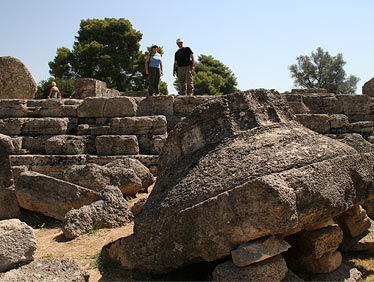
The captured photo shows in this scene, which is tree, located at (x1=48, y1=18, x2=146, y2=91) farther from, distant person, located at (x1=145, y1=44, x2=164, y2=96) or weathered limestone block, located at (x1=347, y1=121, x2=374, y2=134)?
weathered limestone block, located at (x1=347, y1=121, x2=374, y2=134)

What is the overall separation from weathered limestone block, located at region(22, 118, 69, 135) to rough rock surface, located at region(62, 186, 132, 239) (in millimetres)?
3521

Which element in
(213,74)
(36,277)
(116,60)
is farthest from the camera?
(213,74)

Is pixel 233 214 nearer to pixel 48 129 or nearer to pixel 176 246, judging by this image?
pixel 176 246

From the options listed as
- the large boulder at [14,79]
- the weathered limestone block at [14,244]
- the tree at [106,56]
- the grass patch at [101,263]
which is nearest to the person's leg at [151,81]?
the large boulder at [14,79]

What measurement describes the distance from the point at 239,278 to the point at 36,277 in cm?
158

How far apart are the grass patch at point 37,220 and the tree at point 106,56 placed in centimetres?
2422

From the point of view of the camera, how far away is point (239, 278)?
2697 mm

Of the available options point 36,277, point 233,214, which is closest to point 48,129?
point 36,277

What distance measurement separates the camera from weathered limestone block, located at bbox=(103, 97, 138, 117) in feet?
26.1

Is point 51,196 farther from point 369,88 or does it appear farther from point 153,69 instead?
point 369,88

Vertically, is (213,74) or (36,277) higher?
(213,74)

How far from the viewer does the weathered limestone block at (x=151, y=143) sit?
7414 millimetres

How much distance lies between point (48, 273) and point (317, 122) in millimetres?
7307

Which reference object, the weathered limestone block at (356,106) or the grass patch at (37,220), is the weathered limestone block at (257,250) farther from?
the weathered limestone block at (356,106)
